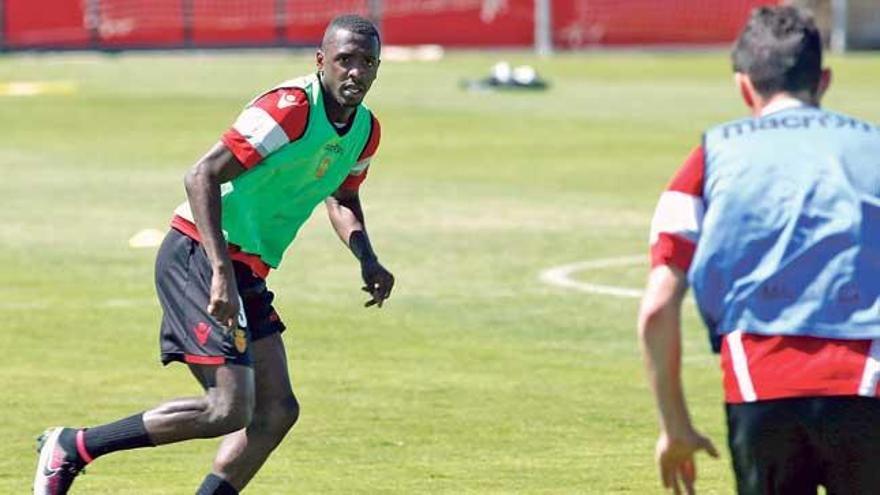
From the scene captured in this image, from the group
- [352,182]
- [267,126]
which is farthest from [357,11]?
[267,126]

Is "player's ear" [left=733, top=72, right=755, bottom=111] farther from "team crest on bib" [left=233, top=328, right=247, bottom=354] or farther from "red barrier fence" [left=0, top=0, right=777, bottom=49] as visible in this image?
"red barrier fence" [left=0, top=0, right=777, bottom=49]

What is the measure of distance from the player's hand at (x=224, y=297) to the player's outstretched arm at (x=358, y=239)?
1077mm

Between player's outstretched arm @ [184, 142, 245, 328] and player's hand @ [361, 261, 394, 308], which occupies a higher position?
player's outstretched arm @ [184, 142, 245, 328]

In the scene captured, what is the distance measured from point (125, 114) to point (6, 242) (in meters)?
14.6

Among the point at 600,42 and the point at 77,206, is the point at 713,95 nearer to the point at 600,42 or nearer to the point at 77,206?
the point at 600,42

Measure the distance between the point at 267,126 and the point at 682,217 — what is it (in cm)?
282

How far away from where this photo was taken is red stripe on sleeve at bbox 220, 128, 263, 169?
325 inches

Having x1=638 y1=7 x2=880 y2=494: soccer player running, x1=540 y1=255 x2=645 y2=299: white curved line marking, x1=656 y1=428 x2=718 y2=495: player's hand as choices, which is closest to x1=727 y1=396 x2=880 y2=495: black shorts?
x1=638 y1=7 x2=880 y2=494: soccer player running

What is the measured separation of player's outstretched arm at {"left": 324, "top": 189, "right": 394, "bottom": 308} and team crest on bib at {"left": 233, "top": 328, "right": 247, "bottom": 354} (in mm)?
836

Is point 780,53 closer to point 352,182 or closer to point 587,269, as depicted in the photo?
point 352,182

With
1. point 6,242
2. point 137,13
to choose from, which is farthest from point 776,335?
point 137,13

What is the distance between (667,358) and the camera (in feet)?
18.9

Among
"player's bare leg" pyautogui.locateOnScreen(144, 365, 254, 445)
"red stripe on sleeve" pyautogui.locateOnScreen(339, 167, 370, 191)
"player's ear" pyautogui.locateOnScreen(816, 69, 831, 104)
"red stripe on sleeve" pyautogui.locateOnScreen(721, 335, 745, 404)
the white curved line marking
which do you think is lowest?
the white curved line marking

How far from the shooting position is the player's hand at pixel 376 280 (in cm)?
911
